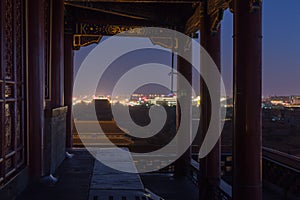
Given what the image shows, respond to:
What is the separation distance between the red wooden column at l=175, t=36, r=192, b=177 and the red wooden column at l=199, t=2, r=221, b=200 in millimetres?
1748

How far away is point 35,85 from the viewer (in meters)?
4.58

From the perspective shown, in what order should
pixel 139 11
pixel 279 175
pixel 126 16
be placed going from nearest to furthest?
pixel 279 175 → pixel 139 11 → pixel 126 16

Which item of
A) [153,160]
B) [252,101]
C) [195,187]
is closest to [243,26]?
[252,101]

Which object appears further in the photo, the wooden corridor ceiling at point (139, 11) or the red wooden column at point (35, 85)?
the wooden corridor ceiling at point (139, 11)

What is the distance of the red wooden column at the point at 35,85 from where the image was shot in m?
4.52

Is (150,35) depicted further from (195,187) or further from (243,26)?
(243,26)

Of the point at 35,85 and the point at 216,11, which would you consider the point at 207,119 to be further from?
the point at 35,85

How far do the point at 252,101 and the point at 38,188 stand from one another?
2845 mm

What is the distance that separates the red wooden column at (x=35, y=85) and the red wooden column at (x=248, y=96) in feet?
8.19

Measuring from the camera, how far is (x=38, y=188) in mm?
4496

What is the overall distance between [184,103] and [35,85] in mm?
4701

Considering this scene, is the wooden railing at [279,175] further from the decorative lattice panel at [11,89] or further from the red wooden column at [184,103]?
the decorative lattice panel at [11,89]

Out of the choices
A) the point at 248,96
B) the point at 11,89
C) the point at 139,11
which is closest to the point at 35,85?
the point at 11,89

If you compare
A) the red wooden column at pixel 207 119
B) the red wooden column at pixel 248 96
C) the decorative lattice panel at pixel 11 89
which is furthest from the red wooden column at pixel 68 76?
the red wooden column at pixel 248 96
